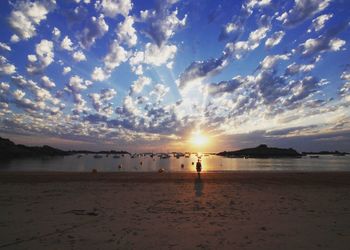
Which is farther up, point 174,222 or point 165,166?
point 165,166

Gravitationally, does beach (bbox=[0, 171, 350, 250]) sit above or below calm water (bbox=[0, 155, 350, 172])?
below

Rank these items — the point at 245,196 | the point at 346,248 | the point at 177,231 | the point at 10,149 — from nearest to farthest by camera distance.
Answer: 1. the point at 346,248
2. the point at 177,231
3. the point at 245,196
4. the point at 10,149

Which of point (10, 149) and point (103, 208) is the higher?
point (10, 149)

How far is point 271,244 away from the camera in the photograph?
777cm

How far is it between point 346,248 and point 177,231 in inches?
183

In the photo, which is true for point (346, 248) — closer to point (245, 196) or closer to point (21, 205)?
point (245, 196)

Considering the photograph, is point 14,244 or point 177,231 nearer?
point 14,244

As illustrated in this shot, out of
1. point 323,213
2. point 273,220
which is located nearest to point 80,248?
point 273,220

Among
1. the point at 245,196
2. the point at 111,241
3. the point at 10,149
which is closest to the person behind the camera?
the point at 111,241

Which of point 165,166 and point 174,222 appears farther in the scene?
point 165,166

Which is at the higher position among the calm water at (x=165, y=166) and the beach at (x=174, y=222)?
the calm water at (x=165, y=166)

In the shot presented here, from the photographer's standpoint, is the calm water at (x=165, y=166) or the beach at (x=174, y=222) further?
the calm water at (x=165, y=166)

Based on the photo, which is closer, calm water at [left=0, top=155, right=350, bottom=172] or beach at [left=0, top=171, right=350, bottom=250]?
beach at [left=0, top=171, right=350, bottom=250]

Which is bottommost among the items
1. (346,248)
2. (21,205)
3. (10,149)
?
(346,248)
